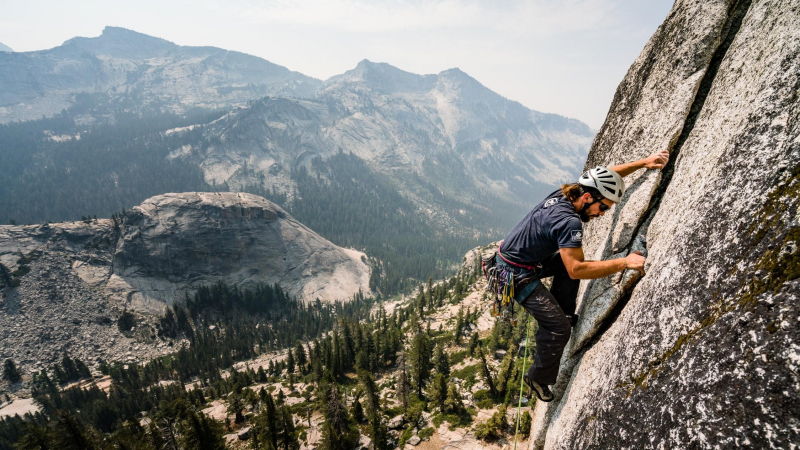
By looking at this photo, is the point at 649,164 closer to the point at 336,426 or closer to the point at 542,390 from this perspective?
the point at 542,390

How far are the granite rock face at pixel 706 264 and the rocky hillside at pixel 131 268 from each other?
559ft

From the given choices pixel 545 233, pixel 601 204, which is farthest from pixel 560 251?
pixel 601 204

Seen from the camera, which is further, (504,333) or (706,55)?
(504,333)

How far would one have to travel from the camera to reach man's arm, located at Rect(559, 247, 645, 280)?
19.1ft

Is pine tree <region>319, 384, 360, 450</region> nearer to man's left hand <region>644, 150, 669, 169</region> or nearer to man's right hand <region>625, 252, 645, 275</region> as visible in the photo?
man's right hand <region>625, 252, 645, 275</region>

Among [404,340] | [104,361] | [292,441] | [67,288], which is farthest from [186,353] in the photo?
[292,441]

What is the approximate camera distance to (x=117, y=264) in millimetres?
160250

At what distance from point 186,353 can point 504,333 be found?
11709cm

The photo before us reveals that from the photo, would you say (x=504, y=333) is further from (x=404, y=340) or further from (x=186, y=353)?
(x=186, y=353)

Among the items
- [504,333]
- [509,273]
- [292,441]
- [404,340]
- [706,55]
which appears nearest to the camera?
[706,55]

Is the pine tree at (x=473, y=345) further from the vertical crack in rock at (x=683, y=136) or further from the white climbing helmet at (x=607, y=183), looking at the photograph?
the white climbing helmet at (x=607, y=183)

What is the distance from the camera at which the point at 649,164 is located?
704 centimetres

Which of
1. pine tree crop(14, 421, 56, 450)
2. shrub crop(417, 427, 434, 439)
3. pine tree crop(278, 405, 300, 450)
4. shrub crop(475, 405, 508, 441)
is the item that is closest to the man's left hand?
shrub crop(475, 405, 508, 441)

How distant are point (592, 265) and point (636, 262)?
3.19 feet
